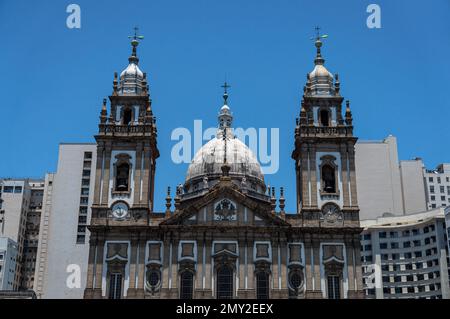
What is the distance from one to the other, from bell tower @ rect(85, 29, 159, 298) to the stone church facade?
0.24ft

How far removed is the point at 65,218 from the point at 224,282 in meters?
47.7

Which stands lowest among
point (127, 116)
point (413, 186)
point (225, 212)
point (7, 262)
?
point (225, 212)

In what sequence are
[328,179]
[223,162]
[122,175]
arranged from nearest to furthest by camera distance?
[122,175], [328,179], [223,162]

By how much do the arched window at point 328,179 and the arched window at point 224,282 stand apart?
9.58m

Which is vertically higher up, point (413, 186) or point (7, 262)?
point (413, 186)

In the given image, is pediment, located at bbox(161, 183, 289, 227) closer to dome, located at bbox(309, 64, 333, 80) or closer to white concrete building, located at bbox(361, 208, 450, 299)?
dome, located at bbox(309, 64, 333, 80)

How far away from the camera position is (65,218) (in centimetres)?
8900

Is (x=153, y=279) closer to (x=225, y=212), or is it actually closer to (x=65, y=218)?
(x=225, y=212)

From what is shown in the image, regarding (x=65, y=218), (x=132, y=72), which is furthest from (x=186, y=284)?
(x=65, y=218)

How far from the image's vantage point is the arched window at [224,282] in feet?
150

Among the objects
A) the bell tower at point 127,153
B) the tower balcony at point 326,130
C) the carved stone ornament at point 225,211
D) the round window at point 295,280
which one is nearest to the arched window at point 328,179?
the tower balcony at point 326,130

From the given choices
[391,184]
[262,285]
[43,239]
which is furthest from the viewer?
[391,184]

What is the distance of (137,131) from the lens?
50562 mm

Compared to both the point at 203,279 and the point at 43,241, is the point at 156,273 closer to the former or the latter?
the point at 203,279
